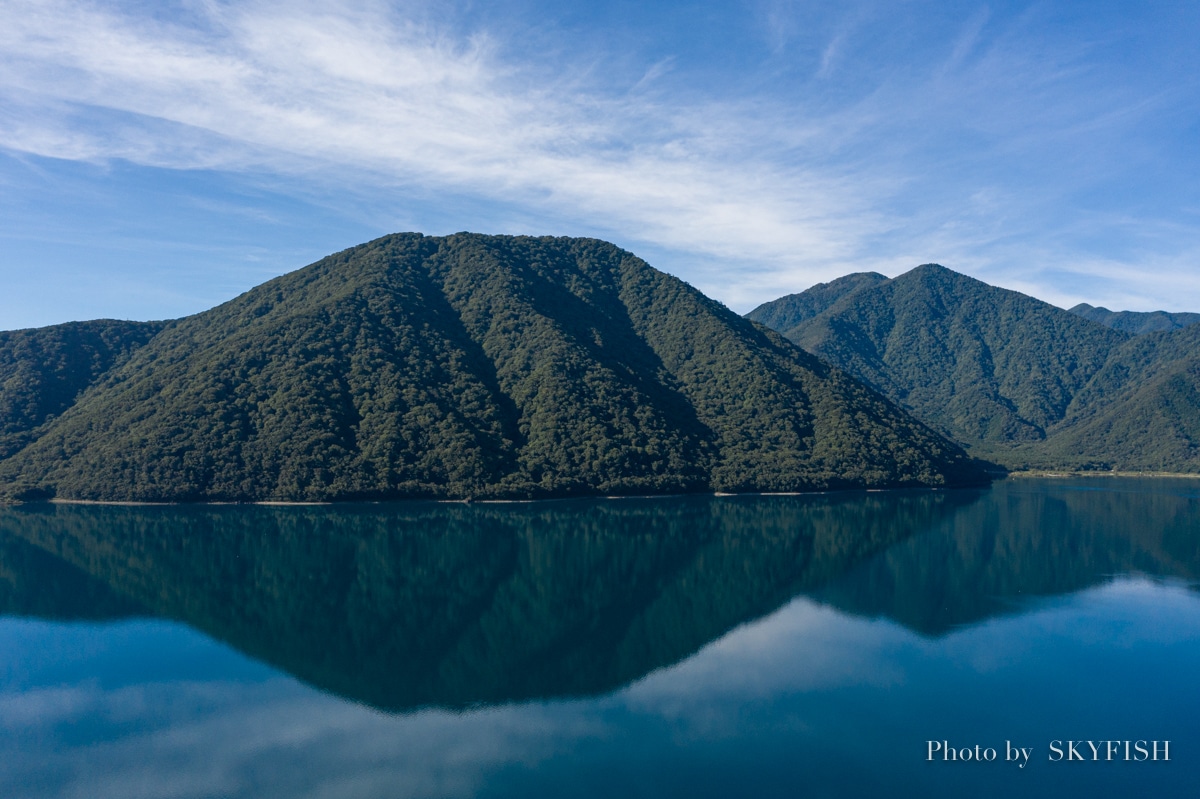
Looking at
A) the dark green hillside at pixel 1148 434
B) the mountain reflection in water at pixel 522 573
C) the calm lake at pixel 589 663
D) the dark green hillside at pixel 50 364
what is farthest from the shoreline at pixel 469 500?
the dark green hillside at pixel 1148 434

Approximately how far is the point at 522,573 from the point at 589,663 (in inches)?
792

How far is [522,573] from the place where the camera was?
57.8m

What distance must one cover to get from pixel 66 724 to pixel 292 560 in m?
30.5

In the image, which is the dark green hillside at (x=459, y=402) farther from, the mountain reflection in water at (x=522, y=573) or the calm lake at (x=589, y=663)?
the calm lake at (x=589, y=663)

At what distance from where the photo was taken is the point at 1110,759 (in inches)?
1098

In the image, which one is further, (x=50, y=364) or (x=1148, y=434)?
(x=1148, y=434)

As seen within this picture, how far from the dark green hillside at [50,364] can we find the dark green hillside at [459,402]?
15.4ft

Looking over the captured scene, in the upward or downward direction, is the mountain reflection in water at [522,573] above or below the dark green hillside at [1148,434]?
below

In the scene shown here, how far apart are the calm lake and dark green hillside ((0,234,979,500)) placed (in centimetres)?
1986

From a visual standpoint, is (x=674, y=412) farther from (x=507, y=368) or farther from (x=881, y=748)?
(x=881, y=748)

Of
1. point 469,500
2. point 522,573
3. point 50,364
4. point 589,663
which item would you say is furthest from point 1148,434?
point 50,364

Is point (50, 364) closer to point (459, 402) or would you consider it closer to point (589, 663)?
point (459, 402)

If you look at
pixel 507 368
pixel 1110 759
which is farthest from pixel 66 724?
pixel 507 368

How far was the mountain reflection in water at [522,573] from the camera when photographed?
39625 mm
